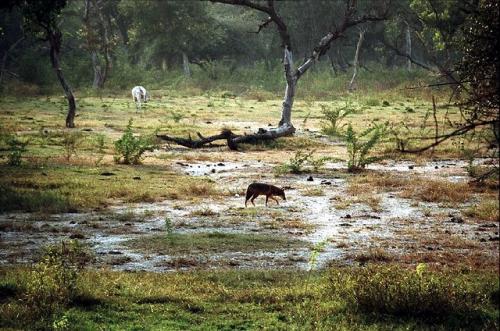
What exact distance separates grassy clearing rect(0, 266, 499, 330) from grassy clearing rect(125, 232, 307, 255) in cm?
171

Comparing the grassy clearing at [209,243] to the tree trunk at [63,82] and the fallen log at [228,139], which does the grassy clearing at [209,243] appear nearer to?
the fallen log at [228,139]

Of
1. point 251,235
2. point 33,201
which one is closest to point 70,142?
point 33,201

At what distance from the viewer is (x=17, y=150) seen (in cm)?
1792

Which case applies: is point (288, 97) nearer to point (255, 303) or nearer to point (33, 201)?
point (33, 201)

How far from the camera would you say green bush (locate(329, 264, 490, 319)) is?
7277 millimetres

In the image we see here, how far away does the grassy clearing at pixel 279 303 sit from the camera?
7.11 metres

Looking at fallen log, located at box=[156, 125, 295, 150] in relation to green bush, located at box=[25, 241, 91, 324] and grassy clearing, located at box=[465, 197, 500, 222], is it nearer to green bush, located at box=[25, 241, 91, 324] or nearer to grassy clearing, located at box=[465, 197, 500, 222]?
grassy clearing, located at box=[465, 197, 500, 222]

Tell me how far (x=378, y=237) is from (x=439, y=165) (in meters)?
8.78

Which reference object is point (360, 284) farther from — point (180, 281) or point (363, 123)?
point (363, 123)

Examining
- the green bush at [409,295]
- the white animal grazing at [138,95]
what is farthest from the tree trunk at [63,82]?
the green bush at [409,295]

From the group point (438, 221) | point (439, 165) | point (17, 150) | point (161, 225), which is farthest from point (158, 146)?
point (438, 221)

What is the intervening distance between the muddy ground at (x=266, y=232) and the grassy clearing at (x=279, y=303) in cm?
69

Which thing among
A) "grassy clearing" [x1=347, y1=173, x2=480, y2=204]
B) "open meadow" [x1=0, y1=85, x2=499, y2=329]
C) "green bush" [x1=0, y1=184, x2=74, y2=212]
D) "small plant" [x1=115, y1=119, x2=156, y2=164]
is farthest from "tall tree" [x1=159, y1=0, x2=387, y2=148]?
"green bush" [x1=0, y1=184, x2=74, y2=212]

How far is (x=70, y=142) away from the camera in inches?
859
